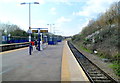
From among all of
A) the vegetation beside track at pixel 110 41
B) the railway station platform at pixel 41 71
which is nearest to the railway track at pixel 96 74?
the railway station platform at pixel 41 71

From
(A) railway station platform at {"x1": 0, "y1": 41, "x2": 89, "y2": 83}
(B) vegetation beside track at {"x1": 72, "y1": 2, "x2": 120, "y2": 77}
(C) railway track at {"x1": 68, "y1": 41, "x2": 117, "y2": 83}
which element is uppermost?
(B) vegetation beside track at {"x1": 72, "y1": 2, "x2": 120, "y2": 77}

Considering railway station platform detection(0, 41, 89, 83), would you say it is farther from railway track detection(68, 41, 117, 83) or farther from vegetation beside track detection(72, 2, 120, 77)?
vegetation beside track detection(72, 2, 120, 77)

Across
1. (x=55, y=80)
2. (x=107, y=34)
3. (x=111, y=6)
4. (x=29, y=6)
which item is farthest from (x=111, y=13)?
(x=55, y=80)

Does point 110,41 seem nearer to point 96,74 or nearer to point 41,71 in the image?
point 96,74

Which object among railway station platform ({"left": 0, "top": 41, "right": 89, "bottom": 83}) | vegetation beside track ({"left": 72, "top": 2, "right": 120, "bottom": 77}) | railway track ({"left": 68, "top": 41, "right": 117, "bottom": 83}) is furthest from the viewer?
vegetation beside track ({"left": 72, "top": 2, "right": 120, "bottom": 77})

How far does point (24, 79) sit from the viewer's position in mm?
7160

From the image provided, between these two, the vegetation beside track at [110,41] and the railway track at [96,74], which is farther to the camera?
the vegetation beside track at [110,41]

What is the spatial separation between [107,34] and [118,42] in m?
9.25

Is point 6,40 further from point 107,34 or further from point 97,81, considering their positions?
point 97,81

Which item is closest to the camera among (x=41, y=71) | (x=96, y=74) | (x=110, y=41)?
(x=41, y=71)

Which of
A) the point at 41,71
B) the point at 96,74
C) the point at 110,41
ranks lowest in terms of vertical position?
the point at 96,74

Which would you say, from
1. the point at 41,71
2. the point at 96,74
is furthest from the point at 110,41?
the point at 41,71

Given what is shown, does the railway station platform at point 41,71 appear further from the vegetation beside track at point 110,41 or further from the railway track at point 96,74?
the vegetation beside track at point 110,41

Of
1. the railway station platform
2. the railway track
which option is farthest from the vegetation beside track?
the railway station platform
